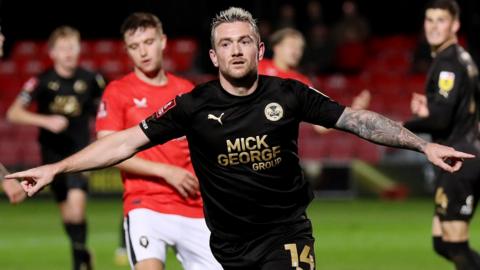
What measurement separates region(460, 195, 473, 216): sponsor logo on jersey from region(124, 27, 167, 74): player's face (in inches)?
101

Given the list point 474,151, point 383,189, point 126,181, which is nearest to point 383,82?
point 383,189

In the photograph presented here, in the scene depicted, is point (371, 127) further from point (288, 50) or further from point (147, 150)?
point (288, 50)

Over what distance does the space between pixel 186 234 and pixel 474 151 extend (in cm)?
253

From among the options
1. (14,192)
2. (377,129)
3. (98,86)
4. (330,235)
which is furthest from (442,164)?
(330,235)

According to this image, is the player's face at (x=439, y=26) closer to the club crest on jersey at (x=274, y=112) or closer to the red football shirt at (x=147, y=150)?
the red football shirt at (x=147, y=150)

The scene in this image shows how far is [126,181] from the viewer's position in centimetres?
752

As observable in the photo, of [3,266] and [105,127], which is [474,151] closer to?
[105,127]

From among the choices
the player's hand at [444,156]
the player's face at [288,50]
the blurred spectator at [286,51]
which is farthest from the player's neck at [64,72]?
the player's hand at [444,156]

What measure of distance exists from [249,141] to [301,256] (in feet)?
2.27

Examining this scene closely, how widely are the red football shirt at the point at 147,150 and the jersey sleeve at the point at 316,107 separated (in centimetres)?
159

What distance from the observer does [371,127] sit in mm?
5957

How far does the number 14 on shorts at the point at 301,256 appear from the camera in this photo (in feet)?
19.7

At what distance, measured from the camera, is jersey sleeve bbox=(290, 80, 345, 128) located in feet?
19.6

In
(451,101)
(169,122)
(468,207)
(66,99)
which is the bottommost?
(468,207)
